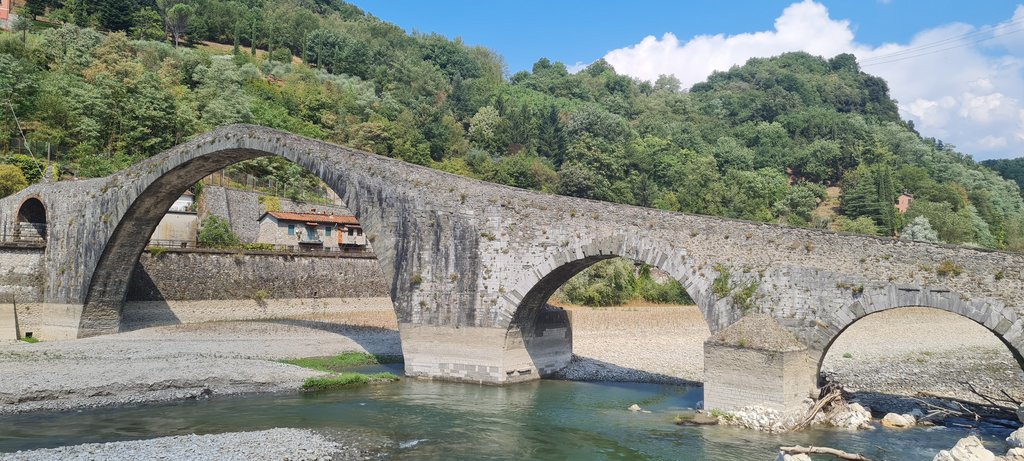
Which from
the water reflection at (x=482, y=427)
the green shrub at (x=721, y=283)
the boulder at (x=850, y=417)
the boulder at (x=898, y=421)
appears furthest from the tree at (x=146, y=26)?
the boulder at (x=898, y=421)

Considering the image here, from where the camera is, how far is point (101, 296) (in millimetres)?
33969

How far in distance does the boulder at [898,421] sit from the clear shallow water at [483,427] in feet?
1.11

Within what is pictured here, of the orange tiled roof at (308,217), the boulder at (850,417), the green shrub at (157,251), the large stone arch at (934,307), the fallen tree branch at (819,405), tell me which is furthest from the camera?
the orange tiled roof at (308,217)

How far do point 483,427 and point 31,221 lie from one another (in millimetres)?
31691

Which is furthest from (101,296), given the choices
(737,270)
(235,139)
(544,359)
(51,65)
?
(51,65)

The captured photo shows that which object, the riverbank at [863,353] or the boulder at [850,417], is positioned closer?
the boulder at [850,417]

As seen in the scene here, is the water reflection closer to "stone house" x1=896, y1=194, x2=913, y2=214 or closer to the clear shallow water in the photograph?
the clear shallow water

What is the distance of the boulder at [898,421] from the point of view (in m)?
18.2

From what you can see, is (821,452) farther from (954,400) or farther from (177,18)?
(177,18)

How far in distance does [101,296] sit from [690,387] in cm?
2623

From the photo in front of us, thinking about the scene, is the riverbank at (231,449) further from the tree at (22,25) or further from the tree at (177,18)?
the tree at (177,18)

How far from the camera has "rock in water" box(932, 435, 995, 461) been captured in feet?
41.7

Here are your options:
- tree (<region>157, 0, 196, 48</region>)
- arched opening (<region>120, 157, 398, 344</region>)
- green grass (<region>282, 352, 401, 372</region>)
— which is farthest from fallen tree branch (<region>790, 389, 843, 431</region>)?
tree (<region>157, 0, 196, 48</region>)

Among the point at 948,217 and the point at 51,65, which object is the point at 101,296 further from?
the point at 948,217
